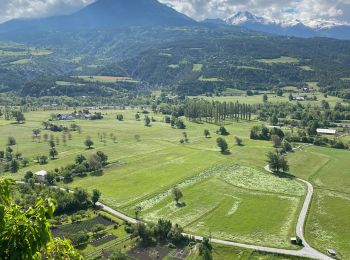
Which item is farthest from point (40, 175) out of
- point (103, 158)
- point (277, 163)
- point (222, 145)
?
point (277, 163)

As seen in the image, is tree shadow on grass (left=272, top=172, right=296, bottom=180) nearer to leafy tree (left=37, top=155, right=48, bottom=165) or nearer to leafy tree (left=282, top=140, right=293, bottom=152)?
leafy tree (left=282, top=140, right=293, bottom=152)

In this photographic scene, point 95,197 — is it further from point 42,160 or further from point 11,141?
point 11,141

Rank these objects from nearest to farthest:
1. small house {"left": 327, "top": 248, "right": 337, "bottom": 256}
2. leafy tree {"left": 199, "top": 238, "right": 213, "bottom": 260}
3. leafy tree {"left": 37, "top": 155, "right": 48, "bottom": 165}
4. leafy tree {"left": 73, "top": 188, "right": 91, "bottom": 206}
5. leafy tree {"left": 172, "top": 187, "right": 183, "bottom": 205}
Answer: leafy tree {"left": 199, "top": 238, "right": 213, "bottom": 260}, small house {"left": 327, "top": 248, "right": 337, "bottom": 256}, leafy tree {"left": 73, "top": 188, "right": 91, "bottom": 206}, leafy tree {"left": 172, "top": 187, "right": 183, "bottom": 205}, leafy tree {"left": 37, "top": 155, "right": 48, "bottom": 165}

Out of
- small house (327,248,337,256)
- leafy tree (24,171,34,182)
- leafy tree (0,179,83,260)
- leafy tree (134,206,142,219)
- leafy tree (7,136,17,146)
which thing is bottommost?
leafy tree (134,206,142,219)

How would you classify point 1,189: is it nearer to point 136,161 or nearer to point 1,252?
point 1,252

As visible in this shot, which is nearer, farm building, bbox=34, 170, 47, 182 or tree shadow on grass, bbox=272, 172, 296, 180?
farm building, bbox=34, 170, 47, 182

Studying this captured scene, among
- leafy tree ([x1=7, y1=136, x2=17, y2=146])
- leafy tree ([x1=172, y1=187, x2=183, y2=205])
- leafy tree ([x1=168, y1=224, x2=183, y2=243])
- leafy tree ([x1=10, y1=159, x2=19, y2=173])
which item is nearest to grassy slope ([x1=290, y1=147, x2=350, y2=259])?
leafy tree ([x1=168, y1=224, x2=183, y2=243])

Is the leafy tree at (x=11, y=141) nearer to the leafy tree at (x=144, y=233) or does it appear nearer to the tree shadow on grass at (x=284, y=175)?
the tree shadow on grass at (x=284, y=175)

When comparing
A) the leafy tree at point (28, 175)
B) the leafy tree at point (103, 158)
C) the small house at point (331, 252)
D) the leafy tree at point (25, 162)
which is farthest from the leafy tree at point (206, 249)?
the leafy tree at point (25, 162)

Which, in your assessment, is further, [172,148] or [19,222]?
[172,148]

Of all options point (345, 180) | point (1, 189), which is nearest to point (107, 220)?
point (345, 180)

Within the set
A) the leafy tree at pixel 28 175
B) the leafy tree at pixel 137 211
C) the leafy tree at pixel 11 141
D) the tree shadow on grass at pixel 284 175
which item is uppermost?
the leafy tree at pixel 11 141
